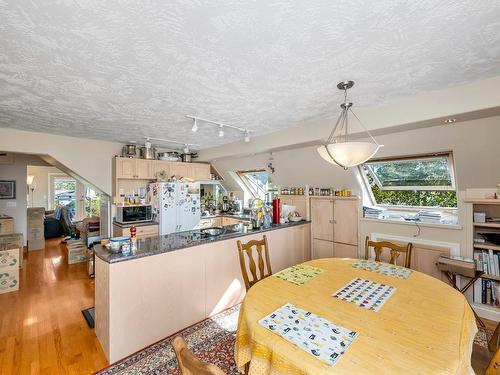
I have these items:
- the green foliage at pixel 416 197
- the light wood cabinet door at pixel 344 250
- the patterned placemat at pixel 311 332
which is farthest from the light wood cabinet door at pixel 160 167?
the patterned placemat at pixel 311 332

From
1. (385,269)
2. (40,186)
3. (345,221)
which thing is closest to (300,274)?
(385,269)

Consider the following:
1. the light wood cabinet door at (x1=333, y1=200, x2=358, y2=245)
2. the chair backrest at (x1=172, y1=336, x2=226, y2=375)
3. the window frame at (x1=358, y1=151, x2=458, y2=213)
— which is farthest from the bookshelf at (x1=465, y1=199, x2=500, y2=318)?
the chair backrest at (x1=172, y1=336, x2=226, y2=375)

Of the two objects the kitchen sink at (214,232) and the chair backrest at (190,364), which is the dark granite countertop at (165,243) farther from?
the chair backrest at (190,364)

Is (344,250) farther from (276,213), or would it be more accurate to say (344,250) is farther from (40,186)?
(40,186)

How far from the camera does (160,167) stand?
492 centimetres

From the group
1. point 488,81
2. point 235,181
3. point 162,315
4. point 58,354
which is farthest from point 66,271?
point 488,81

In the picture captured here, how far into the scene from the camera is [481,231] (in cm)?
286

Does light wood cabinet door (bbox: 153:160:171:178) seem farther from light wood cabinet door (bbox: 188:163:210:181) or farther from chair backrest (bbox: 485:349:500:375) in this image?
chair backrest (bbox: 485:349:500:375)

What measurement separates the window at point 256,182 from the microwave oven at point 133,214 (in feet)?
7.32

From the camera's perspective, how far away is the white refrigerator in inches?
178

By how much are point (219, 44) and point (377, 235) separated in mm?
3394

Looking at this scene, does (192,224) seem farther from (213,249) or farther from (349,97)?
(349,97)

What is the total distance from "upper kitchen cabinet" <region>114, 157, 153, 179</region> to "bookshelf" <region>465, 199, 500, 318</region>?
16.4 feet

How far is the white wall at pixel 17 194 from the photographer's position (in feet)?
17.1
